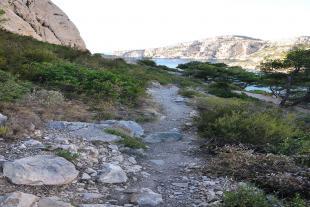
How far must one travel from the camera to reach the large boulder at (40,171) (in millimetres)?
5336

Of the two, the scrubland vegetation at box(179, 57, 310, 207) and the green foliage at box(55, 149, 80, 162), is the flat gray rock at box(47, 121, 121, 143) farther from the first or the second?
the scrubland vegetation at box(179, 57, 310, 207)

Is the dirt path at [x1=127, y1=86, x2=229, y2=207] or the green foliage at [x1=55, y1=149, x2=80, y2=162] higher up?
the green foliage at [x1=55, y1=149, x2=80, y2=162]

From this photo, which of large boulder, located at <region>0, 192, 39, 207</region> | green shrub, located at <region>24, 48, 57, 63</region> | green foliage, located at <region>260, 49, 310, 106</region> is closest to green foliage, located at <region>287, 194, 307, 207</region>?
large boulder, located at <region>0, 192, 39, 207</region>

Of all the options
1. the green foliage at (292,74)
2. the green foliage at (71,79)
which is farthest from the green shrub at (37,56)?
the green foliage at (292,74)

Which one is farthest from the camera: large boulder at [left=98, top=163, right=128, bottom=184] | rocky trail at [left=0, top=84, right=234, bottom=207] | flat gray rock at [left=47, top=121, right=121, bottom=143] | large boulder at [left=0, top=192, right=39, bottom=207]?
flat gray rock at [left=47, top=121, right=121, bottom=143]

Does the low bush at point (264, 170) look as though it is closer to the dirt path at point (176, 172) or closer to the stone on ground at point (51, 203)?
the dirt path at point (176, 172)

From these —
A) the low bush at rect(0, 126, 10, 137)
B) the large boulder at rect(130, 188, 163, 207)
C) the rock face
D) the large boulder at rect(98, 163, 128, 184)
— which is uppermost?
the rock face

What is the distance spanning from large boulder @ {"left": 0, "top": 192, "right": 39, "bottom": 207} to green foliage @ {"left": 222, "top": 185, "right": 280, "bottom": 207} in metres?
2.36

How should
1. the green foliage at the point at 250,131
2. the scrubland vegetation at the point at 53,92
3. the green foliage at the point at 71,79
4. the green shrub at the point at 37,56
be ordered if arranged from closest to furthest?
the green foliage at the point at 250,131
the scrubland vegetation at the point at 53,92
the green foliage at the point at 71,79
the green shrub at the point at 37,56

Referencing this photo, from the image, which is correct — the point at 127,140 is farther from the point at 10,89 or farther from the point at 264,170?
the point at 10,89

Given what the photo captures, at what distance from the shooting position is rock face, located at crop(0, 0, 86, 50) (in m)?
29.9

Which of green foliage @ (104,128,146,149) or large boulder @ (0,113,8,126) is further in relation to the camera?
green foliage @ (104,128,146,149)

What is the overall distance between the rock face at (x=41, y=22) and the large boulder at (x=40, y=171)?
953 inches

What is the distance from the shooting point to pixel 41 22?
113 feet
